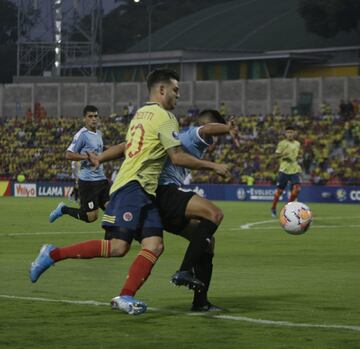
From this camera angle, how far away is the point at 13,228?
90.8ft

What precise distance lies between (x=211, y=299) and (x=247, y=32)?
96908mm

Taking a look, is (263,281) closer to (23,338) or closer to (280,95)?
(23,338)

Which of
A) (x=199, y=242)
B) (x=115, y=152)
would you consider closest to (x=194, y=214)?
(x=199, y=242)

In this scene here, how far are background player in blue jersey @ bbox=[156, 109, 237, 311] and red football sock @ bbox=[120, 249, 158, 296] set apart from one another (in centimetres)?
30

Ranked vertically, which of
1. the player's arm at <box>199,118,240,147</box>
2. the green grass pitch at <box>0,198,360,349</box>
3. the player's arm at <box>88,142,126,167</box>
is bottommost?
the green grass pitch at <box>0,198,360,349</box>

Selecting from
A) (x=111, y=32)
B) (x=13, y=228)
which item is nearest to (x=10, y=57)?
(x=111, y=32)

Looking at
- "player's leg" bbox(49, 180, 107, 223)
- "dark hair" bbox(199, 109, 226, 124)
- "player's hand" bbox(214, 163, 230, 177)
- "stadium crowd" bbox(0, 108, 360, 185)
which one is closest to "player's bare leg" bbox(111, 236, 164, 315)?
"player's hand" bbox(214, 163, 230, 177)

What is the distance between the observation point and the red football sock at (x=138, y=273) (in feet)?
35.1

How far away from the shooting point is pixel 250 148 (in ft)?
176

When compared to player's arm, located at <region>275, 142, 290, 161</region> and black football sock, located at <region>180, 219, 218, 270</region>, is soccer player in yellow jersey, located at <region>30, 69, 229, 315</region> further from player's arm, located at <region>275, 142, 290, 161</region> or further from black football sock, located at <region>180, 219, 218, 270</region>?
player's arm, located at <region>275, 142, 290, 161</region>

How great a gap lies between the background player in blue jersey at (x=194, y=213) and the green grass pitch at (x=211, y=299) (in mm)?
458

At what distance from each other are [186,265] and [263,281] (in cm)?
399

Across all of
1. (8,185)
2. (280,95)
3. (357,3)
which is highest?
(357,3)

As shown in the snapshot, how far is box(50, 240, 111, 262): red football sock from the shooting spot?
11.0 m
